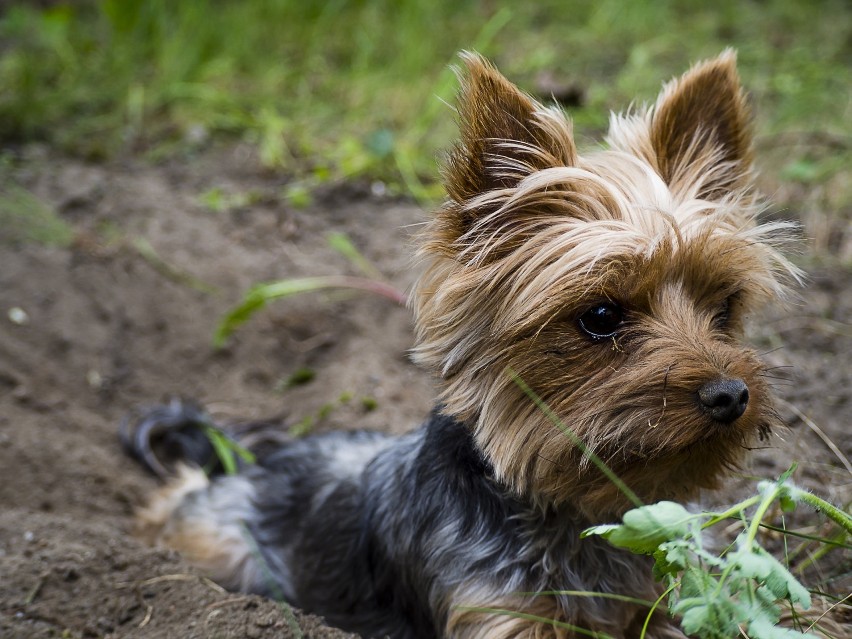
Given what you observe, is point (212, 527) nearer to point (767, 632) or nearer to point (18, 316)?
point (18, 316)

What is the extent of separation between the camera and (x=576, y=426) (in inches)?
100.0

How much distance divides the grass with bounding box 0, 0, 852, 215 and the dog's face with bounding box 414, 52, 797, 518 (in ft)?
11.2

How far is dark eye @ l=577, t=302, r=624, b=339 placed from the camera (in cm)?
262

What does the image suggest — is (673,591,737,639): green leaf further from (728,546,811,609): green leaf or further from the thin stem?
the thin stem

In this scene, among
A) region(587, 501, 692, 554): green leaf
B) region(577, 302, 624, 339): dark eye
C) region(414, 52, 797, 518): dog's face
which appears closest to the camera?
region(587, 501, 692, 554): green leaf

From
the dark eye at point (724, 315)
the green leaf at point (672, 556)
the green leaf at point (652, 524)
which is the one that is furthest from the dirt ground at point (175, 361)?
the green leaf at point (652, 524)

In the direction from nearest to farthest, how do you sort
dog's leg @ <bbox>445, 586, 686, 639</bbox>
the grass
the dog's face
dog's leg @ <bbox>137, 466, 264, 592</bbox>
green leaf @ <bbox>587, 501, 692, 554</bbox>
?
green leaf @ <bbox>587, 501, 692, 554</bbox> → the dog's face → dog's leg @ <bbox>445, 586, 686, 639</bbox> → dog's leg @ <bbox>137, 466, 264, 592</bbox> → the grass

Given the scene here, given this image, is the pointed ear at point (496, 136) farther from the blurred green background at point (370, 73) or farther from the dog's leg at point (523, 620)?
the blurred green background at point (370, 73)

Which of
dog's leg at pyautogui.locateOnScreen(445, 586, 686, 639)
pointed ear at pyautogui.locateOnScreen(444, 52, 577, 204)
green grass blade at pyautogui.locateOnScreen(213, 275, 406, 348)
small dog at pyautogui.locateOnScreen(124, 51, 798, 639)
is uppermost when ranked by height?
pointed ear at pyautogui.locateOnScreen(444, 52, 577, 204)

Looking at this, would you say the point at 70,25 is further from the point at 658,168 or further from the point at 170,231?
the point at 658,168

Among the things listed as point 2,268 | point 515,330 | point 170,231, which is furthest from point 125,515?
point 515,330

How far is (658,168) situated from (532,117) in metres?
0.58

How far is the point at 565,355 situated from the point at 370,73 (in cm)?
587

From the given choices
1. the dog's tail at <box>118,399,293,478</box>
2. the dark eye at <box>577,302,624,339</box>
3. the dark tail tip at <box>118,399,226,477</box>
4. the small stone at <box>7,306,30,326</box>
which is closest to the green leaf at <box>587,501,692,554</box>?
the dark eye at <box>577,302,624,339</box>
